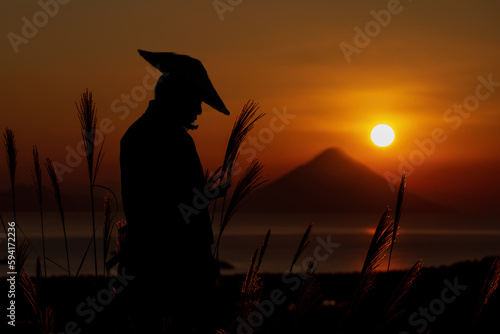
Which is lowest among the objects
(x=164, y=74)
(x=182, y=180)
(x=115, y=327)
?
(x=115, y=327)

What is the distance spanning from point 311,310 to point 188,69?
143 cm

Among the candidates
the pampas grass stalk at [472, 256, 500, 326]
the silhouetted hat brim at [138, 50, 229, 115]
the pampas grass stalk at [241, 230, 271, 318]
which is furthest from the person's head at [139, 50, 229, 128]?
the pampas grass stalk at [472, 256, 500, 326]

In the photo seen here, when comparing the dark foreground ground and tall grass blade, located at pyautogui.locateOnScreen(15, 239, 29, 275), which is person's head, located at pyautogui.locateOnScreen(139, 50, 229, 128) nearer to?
the dark foreground ground

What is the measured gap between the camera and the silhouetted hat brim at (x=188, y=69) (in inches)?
116

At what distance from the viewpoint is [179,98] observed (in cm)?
299

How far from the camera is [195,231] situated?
9.32 feet

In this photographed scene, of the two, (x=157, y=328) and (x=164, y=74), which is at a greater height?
(x=164, y=74)

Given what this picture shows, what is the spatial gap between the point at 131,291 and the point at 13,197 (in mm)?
1644

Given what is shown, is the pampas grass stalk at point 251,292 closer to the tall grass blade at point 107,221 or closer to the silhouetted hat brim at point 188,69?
the silhouetted hat brim at point 188,69

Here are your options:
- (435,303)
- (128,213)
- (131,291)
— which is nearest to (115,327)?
(131,291)

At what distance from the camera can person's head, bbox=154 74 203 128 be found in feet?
9.77

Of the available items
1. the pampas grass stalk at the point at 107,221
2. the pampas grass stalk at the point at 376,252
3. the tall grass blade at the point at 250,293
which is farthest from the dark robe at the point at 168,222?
the pampas grass stalk at the point at 107,221

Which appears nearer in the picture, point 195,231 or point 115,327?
point 195,231

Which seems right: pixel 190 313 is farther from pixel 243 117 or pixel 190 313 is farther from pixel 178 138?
pixel 243 117
